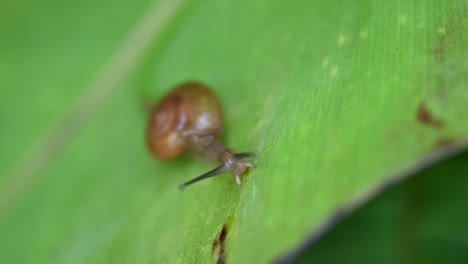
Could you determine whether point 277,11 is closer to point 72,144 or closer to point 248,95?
point 248,95

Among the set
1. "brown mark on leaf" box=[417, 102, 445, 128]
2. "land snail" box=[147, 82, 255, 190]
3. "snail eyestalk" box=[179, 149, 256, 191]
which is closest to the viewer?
"brown mark on leaf" box=[417, 102, 445, 128]

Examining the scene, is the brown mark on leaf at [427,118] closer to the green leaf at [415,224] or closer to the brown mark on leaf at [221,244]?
the brown mark on leaf at [221,244]

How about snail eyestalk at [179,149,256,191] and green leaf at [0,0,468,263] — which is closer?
green leaf at [0,0,468,263]

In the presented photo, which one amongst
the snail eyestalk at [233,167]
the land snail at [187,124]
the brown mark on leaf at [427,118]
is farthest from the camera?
the land snail at [187,124]

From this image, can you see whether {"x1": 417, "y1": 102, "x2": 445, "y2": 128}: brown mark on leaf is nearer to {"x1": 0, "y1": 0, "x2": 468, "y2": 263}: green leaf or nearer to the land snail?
{"x1": 0, "y1": 0, "x2": 468, "y2": 263}: green leaf

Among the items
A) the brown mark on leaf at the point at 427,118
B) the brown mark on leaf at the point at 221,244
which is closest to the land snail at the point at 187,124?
the brown mark on leaf at the point at 221,244

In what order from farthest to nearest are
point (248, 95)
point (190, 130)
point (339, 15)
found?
point (190, 130) < point (248, 95) < point (339, 15)

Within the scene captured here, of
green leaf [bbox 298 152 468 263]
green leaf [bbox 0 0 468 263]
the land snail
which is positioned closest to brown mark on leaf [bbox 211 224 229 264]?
green leaf [bbox 0 0 468 263]

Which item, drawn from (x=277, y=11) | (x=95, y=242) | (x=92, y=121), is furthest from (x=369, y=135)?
(x=92, y=121)
